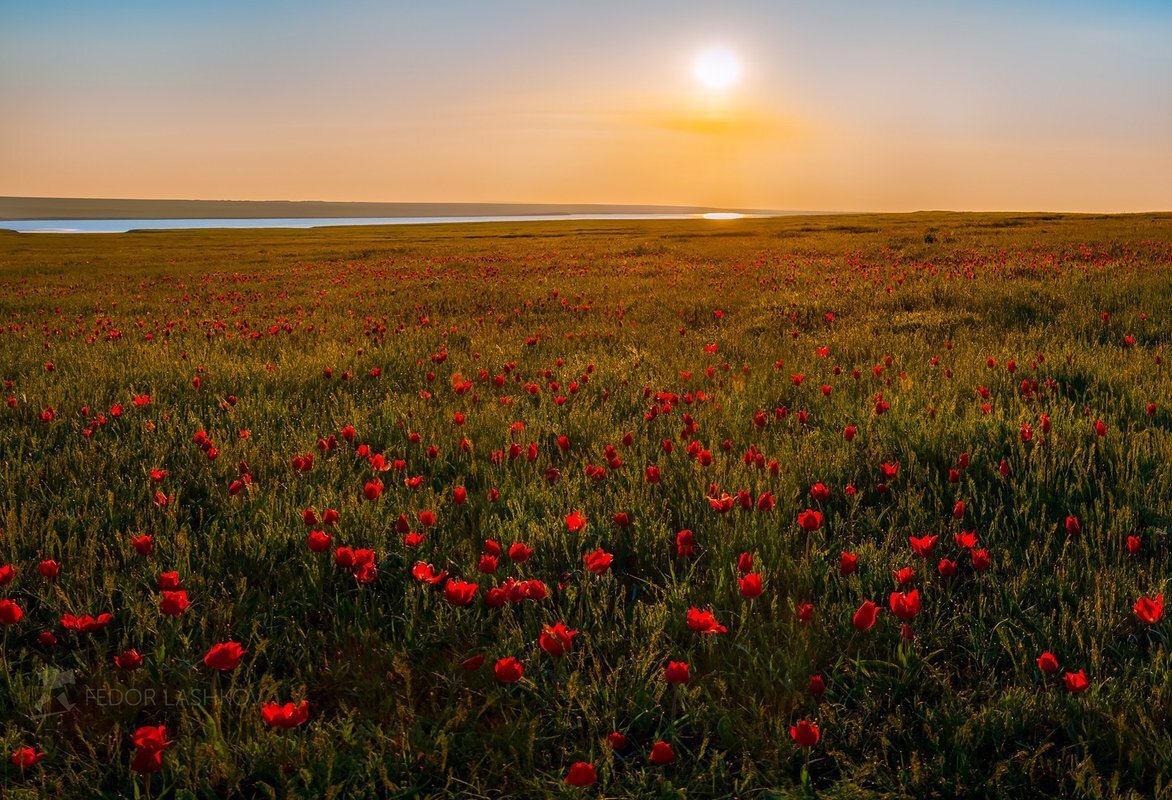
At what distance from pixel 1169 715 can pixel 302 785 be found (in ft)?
7.97

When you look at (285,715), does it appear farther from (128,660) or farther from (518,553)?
(518,553)

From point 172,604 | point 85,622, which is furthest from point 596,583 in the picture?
point 85,622

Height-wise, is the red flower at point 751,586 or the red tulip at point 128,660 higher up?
the red flower at point 751,586

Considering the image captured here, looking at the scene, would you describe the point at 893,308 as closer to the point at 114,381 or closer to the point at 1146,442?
the point at 1146,442

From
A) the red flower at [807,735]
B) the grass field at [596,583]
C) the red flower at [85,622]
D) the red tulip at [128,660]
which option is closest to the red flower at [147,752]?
the grass field at [596,583]

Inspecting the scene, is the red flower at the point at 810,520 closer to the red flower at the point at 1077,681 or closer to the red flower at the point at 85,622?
the red flower at the point at 1077,681

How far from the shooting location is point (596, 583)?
2678 millimetres

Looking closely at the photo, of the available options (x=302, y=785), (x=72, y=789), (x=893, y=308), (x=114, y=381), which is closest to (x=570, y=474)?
(x=302, y=785)

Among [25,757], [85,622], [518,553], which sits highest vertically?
[518,553]

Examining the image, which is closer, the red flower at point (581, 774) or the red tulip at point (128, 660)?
the red flower at point (581, 774)

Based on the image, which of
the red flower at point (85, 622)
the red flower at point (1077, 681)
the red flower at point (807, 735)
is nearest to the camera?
the red flower at point (807, 735)

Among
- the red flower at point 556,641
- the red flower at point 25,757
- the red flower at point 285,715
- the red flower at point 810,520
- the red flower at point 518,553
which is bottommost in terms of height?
the red flower at point 25,757

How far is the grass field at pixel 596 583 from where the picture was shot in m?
1.92

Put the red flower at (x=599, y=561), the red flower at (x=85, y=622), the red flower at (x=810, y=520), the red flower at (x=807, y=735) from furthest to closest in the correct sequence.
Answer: the red flower at (x=810, y=520)
the red flower at (x=599, y=561)
the red flower at (x=85, y=622)
the red flower at (x=807, y=735)
